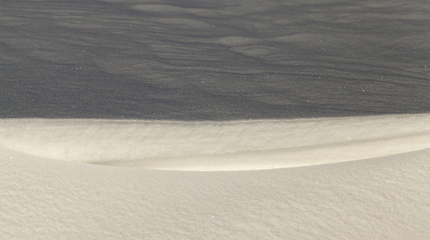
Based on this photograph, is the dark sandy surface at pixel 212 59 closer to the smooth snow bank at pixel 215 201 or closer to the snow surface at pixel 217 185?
the snow surface at pixel 217 185

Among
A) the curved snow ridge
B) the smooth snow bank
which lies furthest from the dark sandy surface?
the smooth snow bank

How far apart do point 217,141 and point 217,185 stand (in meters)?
0.17

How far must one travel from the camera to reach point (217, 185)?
0.89 meters

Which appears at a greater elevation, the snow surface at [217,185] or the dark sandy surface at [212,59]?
the dark sandy surface at [212,59]

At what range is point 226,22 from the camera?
194 cm

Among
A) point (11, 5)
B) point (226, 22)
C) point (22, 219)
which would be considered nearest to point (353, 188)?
point (22, 219)

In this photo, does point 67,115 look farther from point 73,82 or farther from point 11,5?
point 11,5

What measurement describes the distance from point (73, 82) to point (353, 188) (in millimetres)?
917

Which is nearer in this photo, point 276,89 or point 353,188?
point 353,188

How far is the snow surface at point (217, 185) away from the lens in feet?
2.51

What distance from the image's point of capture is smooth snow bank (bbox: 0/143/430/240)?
2.49 feet

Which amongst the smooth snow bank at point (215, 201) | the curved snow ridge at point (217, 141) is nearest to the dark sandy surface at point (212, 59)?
the curved snow ridge at point (217, 141)

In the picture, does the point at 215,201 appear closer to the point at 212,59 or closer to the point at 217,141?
the point at 217,141

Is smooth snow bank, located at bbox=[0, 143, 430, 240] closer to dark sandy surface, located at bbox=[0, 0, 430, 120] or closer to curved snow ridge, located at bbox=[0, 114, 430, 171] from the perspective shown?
curved snow ridge, located at bbox=[0, 114, 430, 171]
